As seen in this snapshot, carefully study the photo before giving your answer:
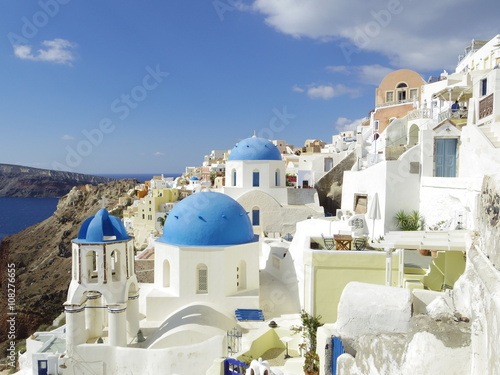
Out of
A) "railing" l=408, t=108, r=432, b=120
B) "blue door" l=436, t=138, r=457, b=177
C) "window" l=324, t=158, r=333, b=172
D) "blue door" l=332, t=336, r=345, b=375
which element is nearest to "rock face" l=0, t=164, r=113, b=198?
"window" l=324, t=158, r=333, b=172

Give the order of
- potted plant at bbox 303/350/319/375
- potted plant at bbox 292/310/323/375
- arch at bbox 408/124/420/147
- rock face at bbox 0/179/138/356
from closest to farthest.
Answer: potted plant at bbox 303/350/319/375 → potted plant at bbox 292/310/323/375 → arch at bbox 408/124/420/147 → rock face at bbox 0/179/138/356

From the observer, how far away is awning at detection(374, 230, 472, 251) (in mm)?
→ 8125

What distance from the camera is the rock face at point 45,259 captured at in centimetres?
3338

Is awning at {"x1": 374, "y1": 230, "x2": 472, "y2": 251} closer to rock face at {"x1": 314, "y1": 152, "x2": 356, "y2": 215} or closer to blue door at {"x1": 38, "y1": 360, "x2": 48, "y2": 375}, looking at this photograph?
blue door at {"x1": 38, "y1": 360, "x2": 48, "y2": 375}

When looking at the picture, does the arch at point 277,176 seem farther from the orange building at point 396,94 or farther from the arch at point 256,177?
the orange building at point 396,94

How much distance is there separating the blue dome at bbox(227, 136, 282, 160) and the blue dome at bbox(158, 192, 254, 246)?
10343 millimetres

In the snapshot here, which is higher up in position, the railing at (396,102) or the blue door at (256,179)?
the railing at (396,102)

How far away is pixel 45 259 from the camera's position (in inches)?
1918

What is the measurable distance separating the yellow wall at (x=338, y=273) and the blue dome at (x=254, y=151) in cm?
1396

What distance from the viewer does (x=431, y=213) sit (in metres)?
14.1

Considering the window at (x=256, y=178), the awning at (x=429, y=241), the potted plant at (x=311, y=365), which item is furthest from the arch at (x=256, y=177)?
the potted plant at (x=311, y=365)

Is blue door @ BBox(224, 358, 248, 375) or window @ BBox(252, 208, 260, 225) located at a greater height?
window @ BBox(252, 208, 260, 225)

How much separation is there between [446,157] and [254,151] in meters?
12.2

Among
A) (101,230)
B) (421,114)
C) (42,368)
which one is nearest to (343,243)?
(101,230)
